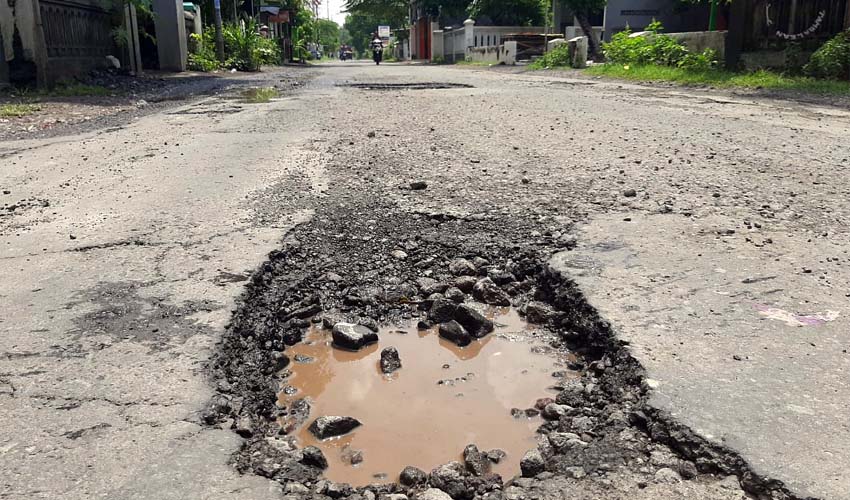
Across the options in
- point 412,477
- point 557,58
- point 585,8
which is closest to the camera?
point 412,477

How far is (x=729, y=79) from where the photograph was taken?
1252 centimetres

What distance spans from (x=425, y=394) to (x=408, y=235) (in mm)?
1358

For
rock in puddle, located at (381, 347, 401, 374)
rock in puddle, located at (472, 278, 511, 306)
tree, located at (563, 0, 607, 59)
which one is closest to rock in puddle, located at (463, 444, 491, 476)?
rock in puddle, located at (381, 347, 401, 374)

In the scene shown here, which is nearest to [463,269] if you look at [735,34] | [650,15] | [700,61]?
[735,34]

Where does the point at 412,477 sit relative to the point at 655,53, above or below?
below

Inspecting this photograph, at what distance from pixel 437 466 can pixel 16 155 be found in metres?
5.51

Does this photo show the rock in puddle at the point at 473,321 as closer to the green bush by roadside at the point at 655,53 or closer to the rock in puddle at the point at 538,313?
the rock in puddle at the point at 538,313

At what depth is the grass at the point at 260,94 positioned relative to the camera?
10367 mm

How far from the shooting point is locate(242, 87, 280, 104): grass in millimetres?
10367

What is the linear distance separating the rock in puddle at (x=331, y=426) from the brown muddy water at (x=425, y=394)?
18mm

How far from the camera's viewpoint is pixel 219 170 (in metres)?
4.77

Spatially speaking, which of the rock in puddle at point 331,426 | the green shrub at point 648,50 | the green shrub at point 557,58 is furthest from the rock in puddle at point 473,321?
the green shrub at point 557,58

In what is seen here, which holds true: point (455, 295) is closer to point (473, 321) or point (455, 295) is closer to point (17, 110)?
point (473, 321)

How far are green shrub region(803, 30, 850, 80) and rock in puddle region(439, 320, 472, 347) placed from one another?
11.3 m
